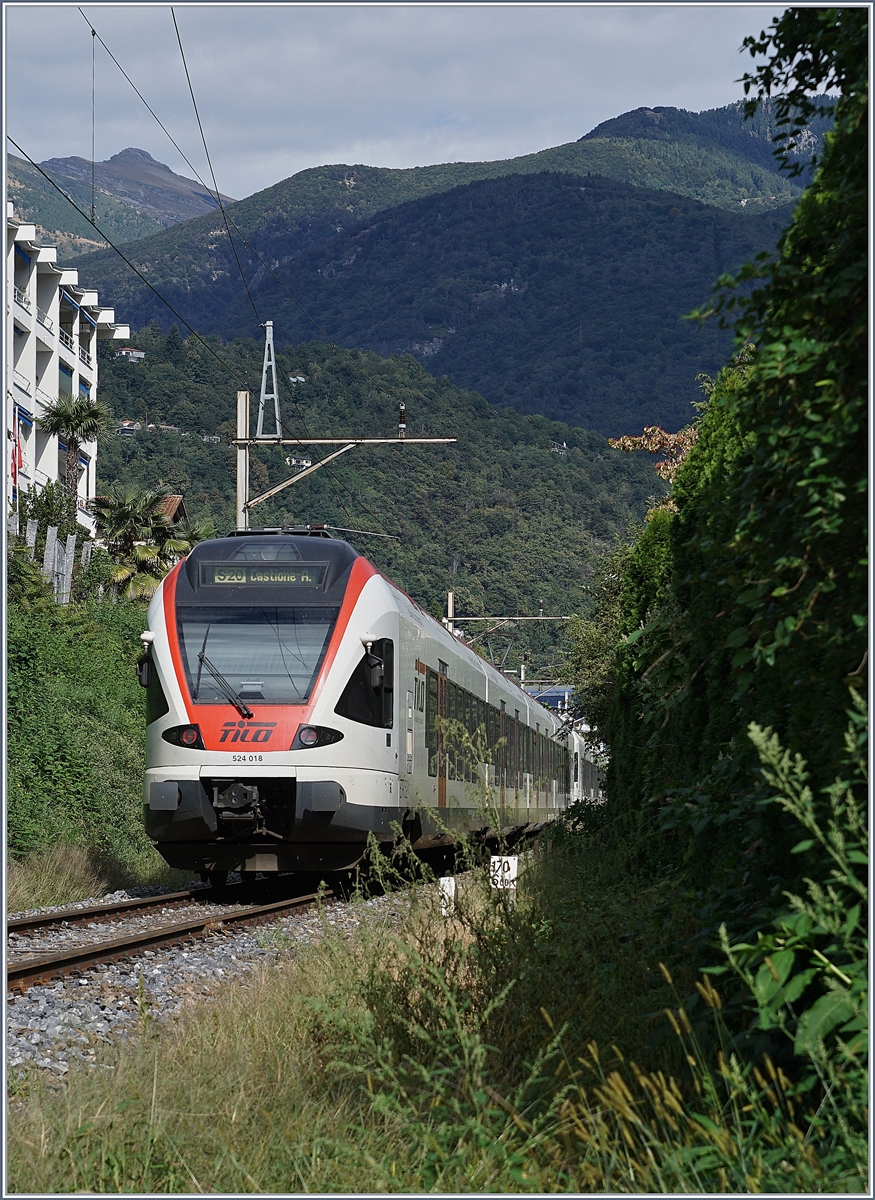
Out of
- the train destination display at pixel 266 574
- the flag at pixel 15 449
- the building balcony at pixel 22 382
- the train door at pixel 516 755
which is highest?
the building balcony at pixel 22 382

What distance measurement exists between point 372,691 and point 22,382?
1682 inches

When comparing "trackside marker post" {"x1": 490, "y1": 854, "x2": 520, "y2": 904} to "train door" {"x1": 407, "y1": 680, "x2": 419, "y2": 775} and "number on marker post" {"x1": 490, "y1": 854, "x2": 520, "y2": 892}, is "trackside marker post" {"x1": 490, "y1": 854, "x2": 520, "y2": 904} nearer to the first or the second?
"number on marker post" {"x1": 490, "y1": 854, "x2": 520, "y2": 892}

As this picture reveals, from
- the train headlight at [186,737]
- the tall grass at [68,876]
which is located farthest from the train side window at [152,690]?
the tall grass at [68,876]

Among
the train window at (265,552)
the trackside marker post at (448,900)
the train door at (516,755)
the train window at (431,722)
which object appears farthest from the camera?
the train door at (516,755)

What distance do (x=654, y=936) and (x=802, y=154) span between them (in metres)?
3.97

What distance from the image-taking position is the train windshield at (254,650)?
44.3 ft

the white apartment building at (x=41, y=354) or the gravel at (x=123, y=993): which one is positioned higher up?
the white apartment building at (x=41, y=354)

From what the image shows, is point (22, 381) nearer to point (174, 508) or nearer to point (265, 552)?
point (174, 508)

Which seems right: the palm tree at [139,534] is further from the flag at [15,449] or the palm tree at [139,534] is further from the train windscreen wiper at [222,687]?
the train windscreen wiper at [222,687]

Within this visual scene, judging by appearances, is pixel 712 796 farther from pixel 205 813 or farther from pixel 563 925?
pixel 205 813

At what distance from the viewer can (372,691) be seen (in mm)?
13883

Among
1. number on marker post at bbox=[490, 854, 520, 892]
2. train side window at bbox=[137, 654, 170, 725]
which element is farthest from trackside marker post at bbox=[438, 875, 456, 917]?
train side window at bbox=[137, 654, 170, 725]

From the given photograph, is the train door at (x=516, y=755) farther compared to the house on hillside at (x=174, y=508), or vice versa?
the house on hillside at (x=174, y=508)

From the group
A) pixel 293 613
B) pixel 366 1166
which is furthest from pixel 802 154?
pixel 293 613
